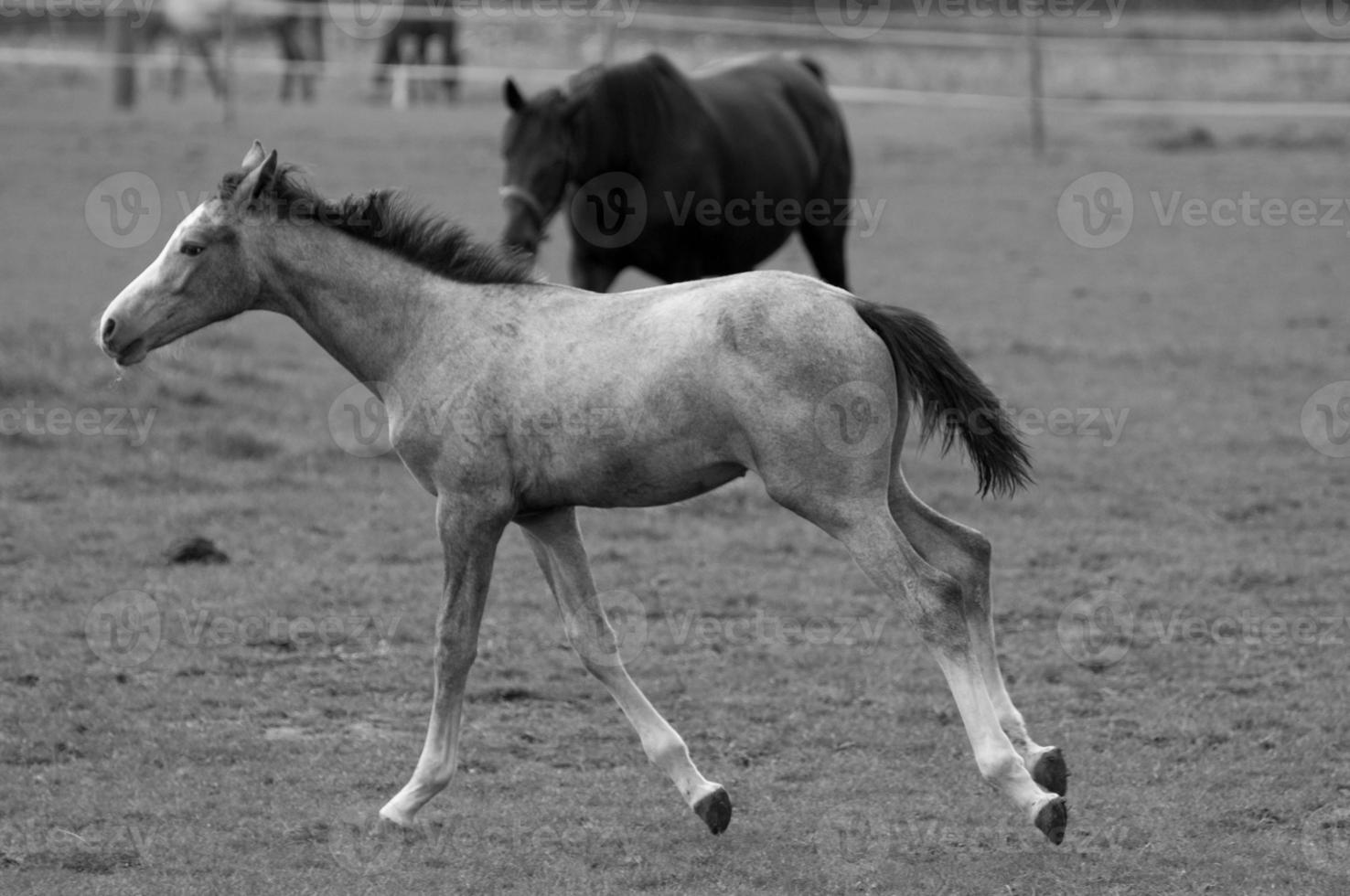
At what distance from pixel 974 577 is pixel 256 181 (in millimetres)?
2430

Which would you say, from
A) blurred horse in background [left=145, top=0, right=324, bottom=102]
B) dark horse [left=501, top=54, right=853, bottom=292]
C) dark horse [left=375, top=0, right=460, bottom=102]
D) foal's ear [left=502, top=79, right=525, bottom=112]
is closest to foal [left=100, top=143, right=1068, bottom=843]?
dark horse [left=501, top=54, right=853, bottom=292]

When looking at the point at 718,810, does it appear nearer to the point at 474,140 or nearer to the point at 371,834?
the point at 371,834

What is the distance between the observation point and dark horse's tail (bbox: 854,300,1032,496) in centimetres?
471

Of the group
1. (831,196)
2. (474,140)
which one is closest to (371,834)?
(831,196)

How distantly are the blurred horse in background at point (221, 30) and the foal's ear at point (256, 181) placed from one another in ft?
60.0

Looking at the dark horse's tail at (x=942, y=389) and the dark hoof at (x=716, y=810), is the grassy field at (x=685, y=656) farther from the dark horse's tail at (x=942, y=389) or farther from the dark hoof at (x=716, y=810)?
the dark horse's tail at (x=942, y=389)

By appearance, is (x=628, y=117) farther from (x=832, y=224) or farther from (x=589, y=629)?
(x=589, y=629)

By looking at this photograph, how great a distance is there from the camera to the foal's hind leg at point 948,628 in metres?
4.45

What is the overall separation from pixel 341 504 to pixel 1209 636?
449cm

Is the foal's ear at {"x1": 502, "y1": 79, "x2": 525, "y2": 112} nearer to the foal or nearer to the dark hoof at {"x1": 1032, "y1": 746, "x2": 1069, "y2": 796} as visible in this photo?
the foal

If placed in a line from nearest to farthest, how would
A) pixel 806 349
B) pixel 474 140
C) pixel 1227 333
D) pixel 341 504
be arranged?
pixel 806 349 < pixel 341 504 < pixel 1227 333 < pixel 474 140

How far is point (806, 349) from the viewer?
15.1 feet

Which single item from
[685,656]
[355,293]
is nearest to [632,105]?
[685,656]

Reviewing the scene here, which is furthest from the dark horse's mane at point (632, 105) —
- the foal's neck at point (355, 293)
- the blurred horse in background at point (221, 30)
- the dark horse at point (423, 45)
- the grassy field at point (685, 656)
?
the dark horse at point (423, 45)
